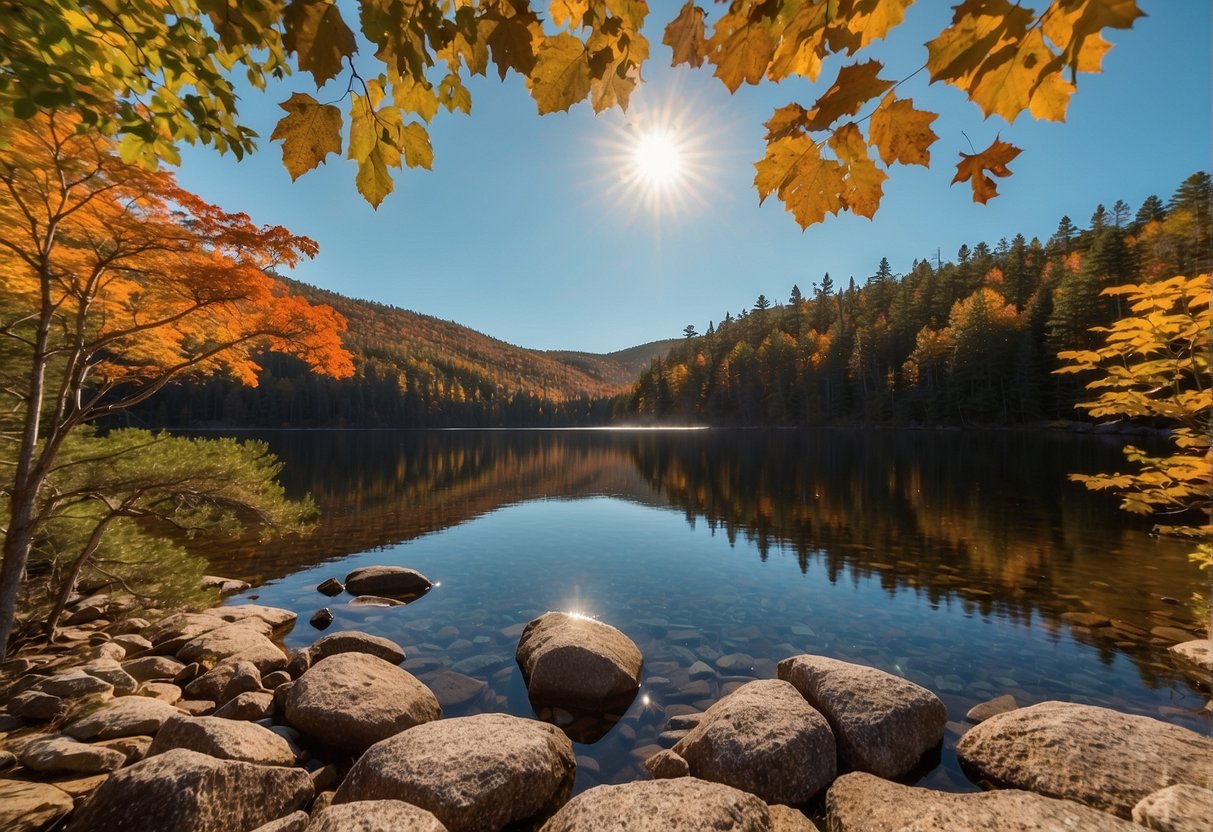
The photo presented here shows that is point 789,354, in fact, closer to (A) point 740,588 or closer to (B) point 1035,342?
(B) point 1035,342

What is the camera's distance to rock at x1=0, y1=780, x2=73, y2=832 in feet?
13.2

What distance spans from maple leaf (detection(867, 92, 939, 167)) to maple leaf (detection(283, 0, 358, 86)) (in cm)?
193

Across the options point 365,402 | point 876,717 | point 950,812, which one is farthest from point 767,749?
point 365,402

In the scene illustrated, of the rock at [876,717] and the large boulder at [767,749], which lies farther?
the rock at [876,717]

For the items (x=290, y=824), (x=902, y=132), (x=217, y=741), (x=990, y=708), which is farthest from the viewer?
(x=990, y=708)

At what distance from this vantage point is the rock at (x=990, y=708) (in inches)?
266

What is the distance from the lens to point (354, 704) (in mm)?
6328

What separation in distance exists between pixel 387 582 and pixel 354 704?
24.8ft

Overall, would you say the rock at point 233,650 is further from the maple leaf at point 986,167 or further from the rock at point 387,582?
the maple leaf at point 986,167

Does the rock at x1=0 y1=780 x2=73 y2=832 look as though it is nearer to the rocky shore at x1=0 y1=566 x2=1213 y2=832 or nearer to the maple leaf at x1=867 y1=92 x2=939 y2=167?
the rocky shore at x1=0 y1=566 x2=1213 y2=832

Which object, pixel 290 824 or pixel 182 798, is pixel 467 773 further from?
pixel 182 798

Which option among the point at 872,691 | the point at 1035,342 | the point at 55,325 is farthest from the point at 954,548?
the point at 1035,342

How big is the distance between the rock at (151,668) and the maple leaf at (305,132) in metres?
9.31

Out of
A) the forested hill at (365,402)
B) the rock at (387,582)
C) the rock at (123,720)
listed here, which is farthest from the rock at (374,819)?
the forested hill at (365,402)
